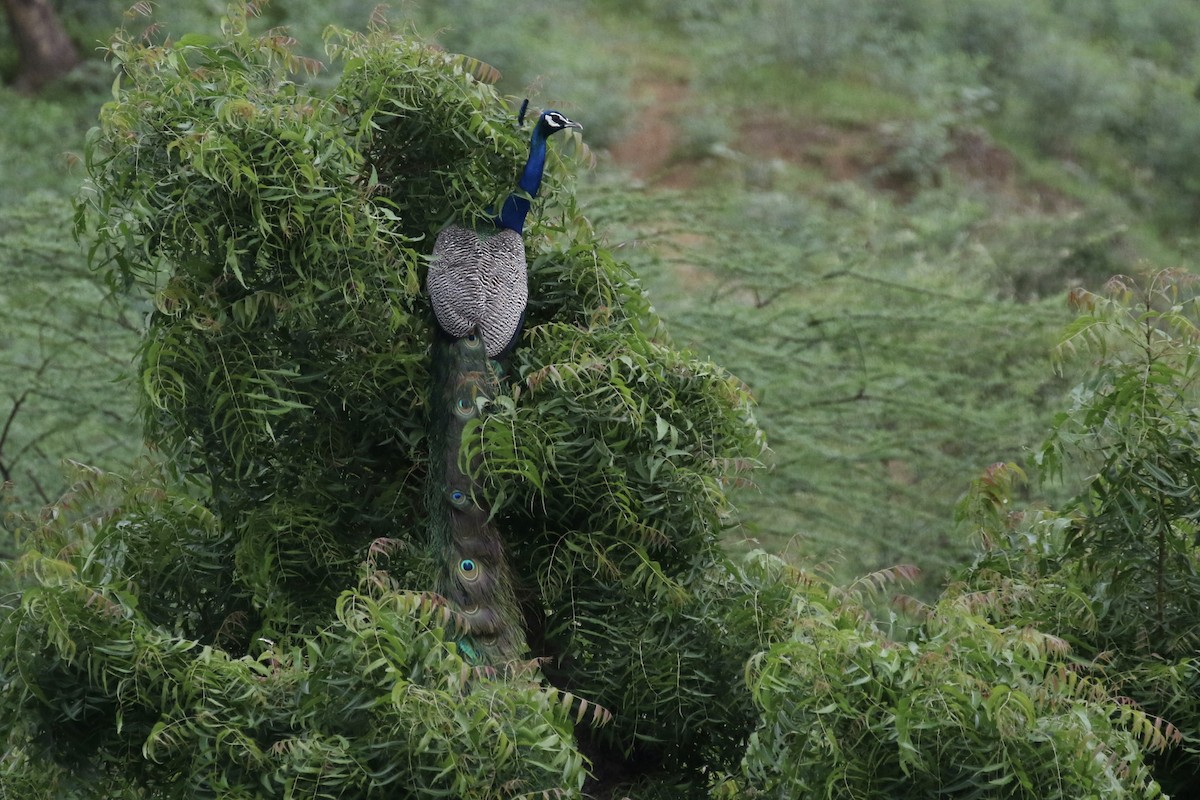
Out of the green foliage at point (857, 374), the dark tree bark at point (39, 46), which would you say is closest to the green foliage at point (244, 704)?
the green foliage at point (857, 374)

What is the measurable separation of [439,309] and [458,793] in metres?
1.69

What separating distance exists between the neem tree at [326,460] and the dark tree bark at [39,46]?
1398cm

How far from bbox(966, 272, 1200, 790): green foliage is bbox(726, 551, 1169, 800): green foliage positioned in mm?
671

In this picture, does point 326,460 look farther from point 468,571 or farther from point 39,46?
point 39,46

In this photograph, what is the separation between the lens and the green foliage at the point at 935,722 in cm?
446

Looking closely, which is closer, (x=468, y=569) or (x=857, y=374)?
(x=468, y=569)

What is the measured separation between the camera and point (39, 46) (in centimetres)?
1872

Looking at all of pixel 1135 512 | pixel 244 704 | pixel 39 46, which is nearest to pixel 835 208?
pixel 39 46

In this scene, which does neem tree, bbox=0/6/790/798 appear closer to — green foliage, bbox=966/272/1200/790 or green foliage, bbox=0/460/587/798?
green foliage, bbox=0/460/587/798

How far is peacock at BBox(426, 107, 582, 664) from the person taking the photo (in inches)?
211

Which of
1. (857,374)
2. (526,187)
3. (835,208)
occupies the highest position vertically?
(526,187)

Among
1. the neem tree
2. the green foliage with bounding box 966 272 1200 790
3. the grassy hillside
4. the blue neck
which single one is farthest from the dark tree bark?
the green foliage with bounding box 966 272 1200 790

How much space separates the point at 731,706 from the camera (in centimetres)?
559

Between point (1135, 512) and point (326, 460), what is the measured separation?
103 inches
